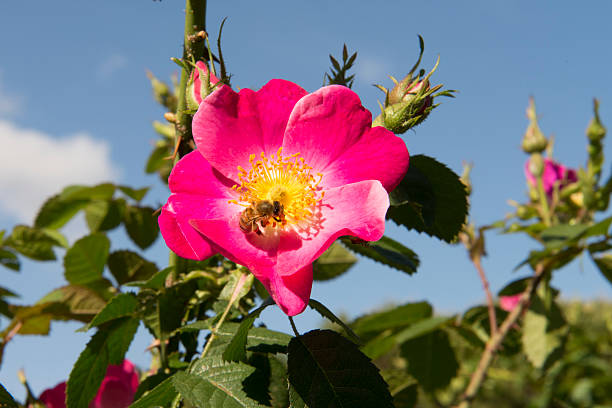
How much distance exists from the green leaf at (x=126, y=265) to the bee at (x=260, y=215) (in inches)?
26.2

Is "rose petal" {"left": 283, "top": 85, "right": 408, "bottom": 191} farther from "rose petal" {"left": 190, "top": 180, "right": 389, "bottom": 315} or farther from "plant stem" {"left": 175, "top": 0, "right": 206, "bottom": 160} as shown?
"plant stem" {"left": 175, "top": 0, "right": 206, "bottom": 160}

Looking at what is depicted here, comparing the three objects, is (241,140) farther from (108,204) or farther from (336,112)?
(108,204)

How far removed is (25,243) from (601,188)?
2.02 metres

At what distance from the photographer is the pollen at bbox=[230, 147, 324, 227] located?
0.87 m

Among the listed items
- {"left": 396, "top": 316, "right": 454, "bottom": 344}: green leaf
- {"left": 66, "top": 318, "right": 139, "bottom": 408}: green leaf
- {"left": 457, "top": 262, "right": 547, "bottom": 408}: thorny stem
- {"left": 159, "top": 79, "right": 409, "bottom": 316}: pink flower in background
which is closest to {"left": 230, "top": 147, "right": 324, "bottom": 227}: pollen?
{"left": 159, "top": 79, "right": 409, "bottom": 316}: pink flower in background

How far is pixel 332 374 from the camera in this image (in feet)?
2.51

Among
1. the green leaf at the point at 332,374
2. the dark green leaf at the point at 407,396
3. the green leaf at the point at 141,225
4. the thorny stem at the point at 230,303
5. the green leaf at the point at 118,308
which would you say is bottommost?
the dark green leaf at the point at 407,396

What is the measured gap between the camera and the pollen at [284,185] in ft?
2.86

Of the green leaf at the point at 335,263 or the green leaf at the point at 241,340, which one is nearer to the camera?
the green leaf at the point at 241,340

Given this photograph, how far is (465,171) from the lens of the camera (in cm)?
217

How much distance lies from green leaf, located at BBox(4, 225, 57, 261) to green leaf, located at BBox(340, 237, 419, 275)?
1.06 metres

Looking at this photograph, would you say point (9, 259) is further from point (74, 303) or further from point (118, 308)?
point (118, 308)

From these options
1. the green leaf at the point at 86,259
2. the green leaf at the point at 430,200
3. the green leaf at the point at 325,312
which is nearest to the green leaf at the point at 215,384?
the green leaf at the point at 325,312

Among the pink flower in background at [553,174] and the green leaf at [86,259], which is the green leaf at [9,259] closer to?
the green leaf at [86,259]
